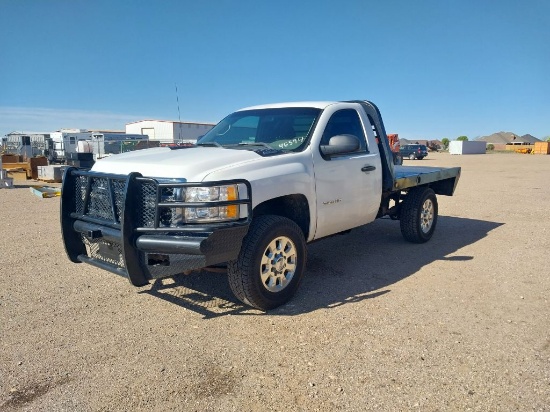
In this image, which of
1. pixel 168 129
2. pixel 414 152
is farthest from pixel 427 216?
pixel 168 129

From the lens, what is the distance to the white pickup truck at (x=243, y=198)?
3.42 metres

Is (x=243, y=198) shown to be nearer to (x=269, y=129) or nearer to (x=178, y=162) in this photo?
(x=178, y=162)

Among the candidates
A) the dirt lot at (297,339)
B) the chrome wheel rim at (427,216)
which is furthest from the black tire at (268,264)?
the chrome wheel rim at (427,216)

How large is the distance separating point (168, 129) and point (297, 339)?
168ft

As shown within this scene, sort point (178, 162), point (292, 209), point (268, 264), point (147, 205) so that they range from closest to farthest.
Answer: point (147, 205) < point (178, 162) < point (268, 264) < point (292, 209)

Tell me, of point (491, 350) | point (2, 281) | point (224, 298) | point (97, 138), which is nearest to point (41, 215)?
point (2, 281)

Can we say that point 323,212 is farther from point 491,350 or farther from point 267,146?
point 491,350

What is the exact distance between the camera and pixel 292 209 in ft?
14.4

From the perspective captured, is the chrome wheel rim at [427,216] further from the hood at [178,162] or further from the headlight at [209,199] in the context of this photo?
the headlight at [209,199]

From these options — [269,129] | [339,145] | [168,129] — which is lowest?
[339,145]

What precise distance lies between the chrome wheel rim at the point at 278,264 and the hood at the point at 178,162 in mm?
819

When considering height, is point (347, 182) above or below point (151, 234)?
above

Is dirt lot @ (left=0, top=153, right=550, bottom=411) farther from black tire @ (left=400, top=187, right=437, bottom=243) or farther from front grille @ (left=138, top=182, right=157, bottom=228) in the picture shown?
front grille @ (left=138, top=182, right=157, bottom=228)

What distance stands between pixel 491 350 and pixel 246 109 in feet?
12.7
